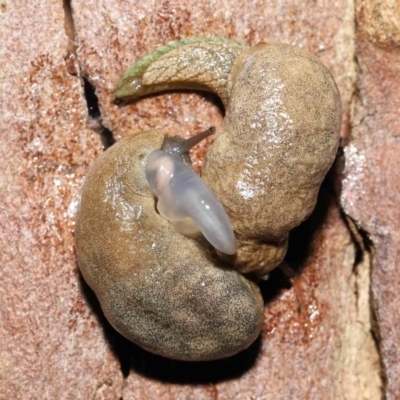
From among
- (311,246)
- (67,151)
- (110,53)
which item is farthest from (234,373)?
(110,53)

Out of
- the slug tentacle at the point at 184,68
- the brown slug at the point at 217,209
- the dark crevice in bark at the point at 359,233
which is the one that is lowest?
the dark crevice in bark at the point at 359,233

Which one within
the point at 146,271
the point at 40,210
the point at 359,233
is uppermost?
the point at 40,210

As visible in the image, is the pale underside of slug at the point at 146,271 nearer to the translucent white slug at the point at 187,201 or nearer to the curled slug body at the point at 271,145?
the translucent white slug at the point at 187,201

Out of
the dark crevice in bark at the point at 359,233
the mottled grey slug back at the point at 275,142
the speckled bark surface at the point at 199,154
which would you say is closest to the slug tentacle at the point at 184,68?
the speckled bark surface at the point at 199,154

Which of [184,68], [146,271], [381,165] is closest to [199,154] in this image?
[184,68]

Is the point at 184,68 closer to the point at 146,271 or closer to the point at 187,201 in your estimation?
the point at 187,201
